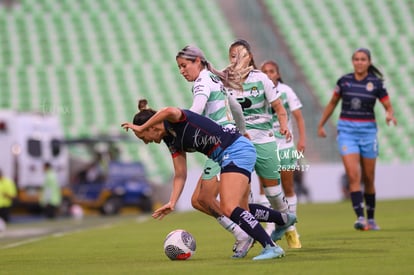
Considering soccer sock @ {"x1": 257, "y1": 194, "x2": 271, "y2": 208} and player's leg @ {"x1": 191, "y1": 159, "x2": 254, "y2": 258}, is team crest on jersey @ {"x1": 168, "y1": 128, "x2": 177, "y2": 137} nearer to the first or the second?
player's leg @ {"x1": 191, "y1": 159, "x2": 254, "y2": 258}

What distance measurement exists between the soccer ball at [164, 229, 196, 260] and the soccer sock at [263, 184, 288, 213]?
43.0 inches

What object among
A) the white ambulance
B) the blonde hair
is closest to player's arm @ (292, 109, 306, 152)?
the blonde hair

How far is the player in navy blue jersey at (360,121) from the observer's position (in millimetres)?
14508

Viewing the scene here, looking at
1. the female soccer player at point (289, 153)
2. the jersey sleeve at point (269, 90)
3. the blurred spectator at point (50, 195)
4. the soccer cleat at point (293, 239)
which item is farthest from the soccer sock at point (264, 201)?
the blurred spectator at point (50, 195)

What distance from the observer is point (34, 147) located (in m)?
32.0

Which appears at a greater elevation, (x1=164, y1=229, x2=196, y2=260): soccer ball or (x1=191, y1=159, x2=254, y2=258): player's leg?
(x1=191, y1=159, x2=254, y2=258): player's leg

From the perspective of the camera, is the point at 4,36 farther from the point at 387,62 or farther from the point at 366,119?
the point at 366,119

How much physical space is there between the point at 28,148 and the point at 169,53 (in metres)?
9.21

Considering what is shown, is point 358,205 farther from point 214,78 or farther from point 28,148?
point 28,148

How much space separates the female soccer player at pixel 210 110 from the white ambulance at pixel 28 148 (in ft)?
69.9

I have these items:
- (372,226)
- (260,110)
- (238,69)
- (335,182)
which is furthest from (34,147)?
(238,69)

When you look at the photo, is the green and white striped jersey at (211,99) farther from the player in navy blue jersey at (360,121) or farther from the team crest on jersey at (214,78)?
the player in navy blue jersey at (360,121)

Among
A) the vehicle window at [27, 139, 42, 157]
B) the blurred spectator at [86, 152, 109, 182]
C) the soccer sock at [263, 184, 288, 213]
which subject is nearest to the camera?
the soccer sock at [263, 184, 288, 213]

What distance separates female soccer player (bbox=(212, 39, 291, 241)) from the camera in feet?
35.7
